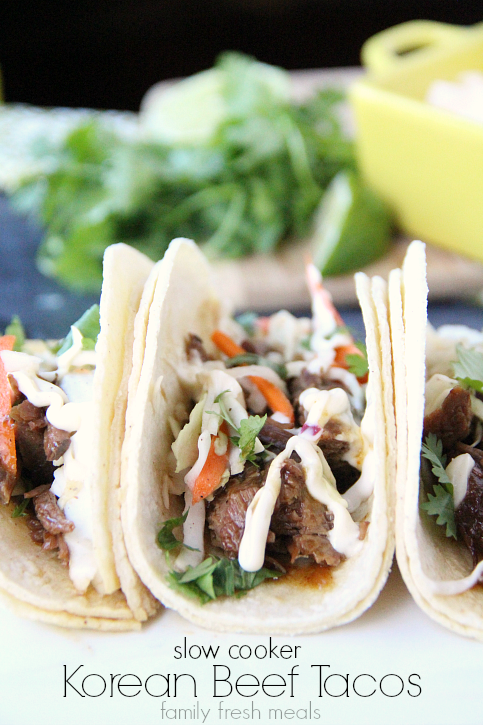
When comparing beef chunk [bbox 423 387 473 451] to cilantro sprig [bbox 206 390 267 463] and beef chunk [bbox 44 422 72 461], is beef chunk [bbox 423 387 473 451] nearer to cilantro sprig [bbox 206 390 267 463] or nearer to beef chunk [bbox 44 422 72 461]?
cilantro sprig [bbox 206 390 267 463]

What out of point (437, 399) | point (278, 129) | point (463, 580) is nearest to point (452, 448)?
point (437, 399)

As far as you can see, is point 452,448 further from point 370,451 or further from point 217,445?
point 217,445

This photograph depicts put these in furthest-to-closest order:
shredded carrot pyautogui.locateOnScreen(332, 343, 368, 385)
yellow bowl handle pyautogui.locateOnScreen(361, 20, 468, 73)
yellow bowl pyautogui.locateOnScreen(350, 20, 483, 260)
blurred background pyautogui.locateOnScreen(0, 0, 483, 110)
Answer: blurred background pyautogui.locateOnScreen(0, 0, 483, 110), yellow bowl handle pyautogui.locateOnScreen(361, 20, 468, 73), yellow bowl pyautogui.locateOnScreen(350, 20, 483, 260), shredded carrot pyautogui.locateOnScreen(332, 343, 368, 385)

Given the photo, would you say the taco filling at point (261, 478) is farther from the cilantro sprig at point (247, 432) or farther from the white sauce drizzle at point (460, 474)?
the white sauce drizzle at point (460, 474)

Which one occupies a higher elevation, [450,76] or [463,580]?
[450,76]

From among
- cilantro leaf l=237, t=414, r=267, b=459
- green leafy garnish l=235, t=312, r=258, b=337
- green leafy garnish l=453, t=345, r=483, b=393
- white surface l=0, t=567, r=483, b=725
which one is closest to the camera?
white surface l=0, t=567, r=483, b=725

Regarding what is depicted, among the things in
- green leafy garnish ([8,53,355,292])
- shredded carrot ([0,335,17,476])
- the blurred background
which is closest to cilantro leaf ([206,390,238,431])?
shredded carrot ([0,335,17,476])
